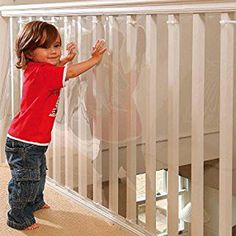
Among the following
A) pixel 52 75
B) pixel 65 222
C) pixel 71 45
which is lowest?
pixel 65 222

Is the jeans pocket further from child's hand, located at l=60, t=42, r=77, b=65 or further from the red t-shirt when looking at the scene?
child's hand, located at l=60, t=42, r=77, b=65

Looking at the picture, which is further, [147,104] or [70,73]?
[70,73]

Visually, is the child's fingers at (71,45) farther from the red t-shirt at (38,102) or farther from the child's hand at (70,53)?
the red t-shirt at (38,102)

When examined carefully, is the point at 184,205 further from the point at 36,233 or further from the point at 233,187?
the point at 36,233

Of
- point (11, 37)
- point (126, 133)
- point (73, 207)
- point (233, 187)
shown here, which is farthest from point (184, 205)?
point (11, 37)

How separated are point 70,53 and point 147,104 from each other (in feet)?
1.80

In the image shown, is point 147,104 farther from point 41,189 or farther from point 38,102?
point 41,189

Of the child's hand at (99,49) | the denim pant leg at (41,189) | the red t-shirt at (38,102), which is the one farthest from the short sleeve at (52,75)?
the denim pant leg at (41,189)

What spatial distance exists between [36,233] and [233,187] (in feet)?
2.88

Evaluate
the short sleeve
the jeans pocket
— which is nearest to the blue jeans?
the jeans pocket

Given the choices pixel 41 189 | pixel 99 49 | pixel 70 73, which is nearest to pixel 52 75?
pixel 70 73

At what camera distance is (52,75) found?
2.04 metres

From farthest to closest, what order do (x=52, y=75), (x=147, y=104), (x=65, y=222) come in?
(x=65, y=222) → (x=52, y=75) → (x=147, y=104)

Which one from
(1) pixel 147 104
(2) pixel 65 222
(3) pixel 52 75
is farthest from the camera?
(2) pixel 65 222
